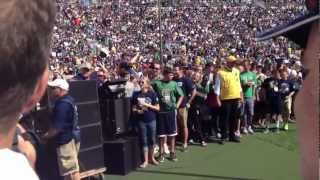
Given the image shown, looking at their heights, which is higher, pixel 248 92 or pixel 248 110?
pixel 248 92

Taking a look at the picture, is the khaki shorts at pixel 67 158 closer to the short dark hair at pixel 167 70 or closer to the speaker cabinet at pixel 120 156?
the speaker cabinet at pixel 120 156


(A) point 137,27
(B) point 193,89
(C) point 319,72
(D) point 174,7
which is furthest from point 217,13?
(C) point 319,72

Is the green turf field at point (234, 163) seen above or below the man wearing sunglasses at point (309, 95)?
below

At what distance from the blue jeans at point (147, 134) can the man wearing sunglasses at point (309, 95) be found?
7883 mm

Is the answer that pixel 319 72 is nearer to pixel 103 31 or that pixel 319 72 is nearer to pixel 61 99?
pixel 61 99

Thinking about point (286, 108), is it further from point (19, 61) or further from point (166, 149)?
point (19, 61)

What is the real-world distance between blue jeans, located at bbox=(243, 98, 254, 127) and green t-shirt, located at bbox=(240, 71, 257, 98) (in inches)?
5.8

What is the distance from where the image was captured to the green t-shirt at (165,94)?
9508mm

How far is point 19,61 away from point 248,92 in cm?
1110

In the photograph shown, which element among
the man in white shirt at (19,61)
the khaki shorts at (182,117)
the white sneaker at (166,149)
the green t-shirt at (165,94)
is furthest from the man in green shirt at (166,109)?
the man in white shirt at (19,61)

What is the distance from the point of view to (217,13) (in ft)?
115

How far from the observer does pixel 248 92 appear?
11953mm

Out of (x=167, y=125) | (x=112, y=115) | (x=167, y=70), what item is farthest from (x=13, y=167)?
(x=167, y=125)

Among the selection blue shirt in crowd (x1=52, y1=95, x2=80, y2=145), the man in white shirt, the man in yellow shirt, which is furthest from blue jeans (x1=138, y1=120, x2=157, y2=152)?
the man in white shirt
